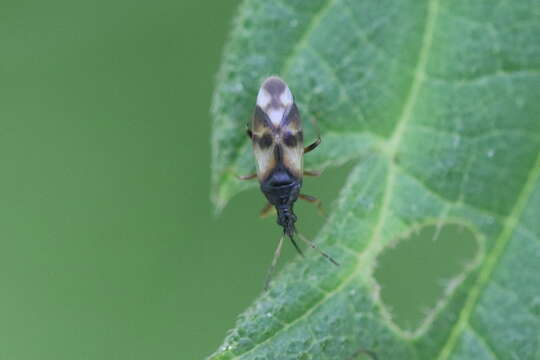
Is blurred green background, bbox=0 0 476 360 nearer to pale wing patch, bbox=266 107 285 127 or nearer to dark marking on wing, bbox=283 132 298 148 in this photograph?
dark marking on wing, bbox=283 132 298 148

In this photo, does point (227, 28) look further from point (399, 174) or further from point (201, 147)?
point (399, 174)

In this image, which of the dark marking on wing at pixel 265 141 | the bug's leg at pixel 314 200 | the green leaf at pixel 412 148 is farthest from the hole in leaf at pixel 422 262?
the dark marking on wing at pixel 265 141

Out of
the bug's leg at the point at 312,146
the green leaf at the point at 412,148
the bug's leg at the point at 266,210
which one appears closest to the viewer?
the green leaf at the point at 412,148

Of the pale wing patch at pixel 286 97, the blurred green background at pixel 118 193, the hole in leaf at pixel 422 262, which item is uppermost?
the pale wing patch at pixel 286 97

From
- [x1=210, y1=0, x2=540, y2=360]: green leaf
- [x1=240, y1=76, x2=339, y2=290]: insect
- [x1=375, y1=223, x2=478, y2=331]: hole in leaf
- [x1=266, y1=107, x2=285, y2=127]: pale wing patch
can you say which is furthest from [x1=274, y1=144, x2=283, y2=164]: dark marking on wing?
[x1=375, y1=223, x2=478, y2=331]: hole in leaf

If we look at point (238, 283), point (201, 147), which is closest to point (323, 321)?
point (238, 283)

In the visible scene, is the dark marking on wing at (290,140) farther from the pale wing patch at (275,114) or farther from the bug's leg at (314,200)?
the bug's leg at (314,200)

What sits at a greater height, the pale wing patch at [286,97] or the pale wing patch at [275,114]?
the pale wing patch at [286,97]
